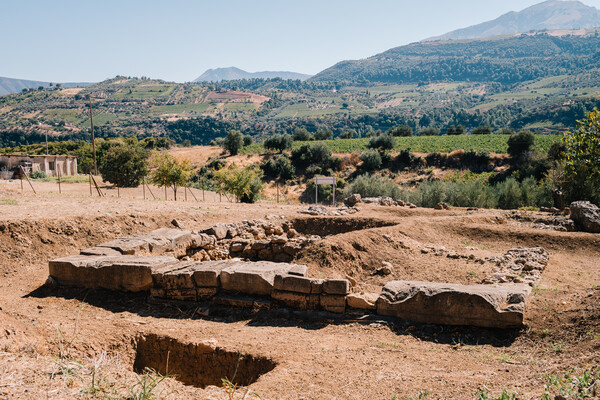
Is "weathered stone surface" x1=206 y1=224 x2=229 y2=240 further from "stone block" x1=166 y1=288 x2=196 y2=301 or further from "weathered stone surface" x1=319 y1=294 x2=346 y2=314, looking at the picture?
"weathered stone surface" x1=319 y1=294 x2=346 y2=314

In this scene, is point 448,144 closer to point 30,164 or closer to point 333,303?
point 30,164

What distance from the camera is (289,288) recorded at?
806 cm

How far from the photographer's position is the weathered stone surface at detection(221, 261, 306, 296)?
829 centimetres

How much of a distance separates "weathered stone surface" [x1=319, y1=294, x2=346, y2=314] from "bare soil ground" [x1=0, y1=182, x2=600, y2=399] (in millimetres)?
150

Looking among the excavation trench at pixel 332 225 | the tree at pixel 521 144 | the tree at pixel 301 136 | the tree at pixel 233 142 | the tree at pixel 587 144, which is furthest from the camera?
the tree at pixel 301 136

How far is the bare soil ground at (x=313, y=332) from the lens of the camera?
4.92 m

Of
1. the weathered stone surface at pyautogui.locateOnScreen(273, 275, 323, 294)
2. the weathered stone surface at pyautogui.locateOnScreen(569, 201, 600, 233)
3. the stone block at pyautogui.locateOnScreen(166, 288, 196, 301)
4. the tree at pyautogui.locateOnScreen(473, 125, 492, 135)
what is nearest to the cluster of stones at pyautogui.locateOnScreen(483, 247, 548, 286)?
the weathered stone surface at pyautogui.locateOnScreen(569, 201, 600, 233)

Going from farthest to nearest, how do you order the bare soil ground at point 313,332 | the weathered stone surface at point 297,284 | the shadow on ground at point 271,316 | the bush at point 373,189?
the bush at point 373,189, the weathered stone surface at point 297,284, the shadow on ground at point 271,316, the bare soil ground at point 313,332

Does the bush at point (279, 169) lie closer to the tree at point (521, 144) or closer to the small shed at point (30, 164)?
the small shed at point (30, 164)

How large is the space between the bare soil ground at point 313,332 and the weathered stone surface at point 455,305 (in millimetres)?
204

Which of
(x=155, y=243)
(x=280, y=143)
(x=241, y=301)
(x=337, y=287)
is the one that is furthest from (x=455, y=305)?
(x=280, y=143)

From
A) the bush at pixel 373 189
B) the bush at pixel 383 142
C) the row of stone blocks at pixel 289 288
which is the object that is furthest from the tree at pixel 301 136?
the row of stone blocks at pixel 289 288

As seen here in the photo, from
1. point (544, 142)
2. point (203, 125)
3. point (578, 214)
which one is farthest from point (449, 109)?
point (578, 214)

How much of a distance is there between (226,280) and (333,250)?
4127 mm
